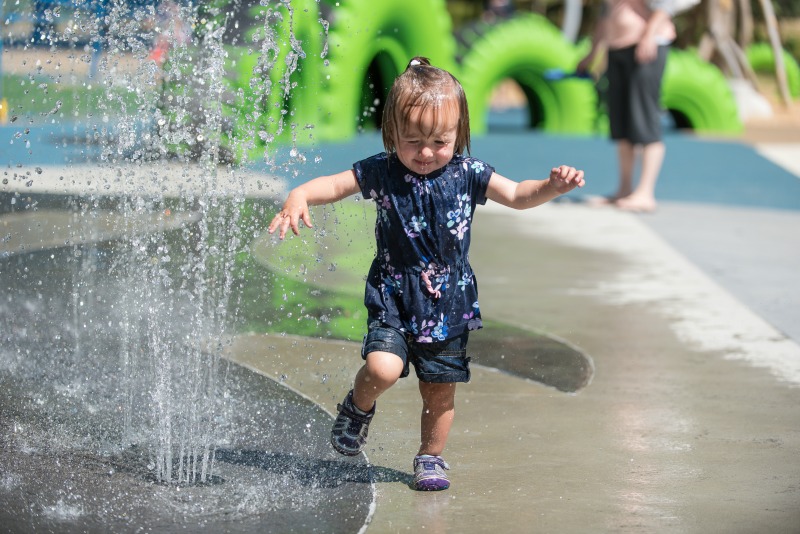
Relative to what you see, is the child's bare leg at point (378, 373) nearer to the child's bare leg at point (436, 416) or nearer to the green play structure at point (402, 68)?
the child's bare leg at point (436, 416)

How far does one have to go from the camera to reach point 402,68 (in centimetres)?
1177

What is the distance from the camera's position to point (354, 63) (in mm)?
11141

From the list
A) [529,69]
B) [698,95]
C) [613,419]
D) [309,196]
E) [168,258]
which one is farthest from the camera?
[698,95]

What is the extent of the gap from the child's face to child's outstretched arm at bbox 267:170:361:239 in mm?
170

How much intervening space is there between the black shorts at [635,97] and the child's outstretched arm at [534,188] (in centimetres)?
553

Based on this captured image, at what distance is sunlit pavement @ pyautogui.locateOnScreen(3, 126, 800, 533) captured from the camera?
3.05m

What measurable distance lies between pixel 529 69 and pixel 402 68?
8.46ft

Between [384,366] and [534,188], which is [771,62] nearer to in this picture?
[534,188]

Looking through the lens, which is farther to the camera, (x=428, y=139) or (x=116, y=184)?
(x=116, y=184)

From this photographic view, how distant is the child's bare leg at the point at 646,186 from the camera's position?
28.0 ft

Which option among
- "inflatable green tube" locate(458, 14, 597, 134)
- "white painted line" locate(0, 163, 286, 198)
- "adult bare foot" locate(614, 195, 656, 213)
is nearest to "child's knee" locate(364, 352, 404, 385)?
"white painted line" locate(0, 163, 286, 198)

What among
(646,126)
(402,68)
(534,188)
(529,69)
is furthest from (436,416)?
(529,69)

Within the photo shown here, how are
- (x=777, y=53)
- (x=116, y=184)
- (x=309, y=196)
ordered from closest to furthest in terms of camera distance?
(x=309, y=196) → (x=116, y=184) → (x=777, y=53)

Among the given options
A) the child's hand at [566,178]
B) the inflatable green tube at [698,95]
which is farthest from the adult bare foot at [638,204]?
the child's hand at [566,178]
